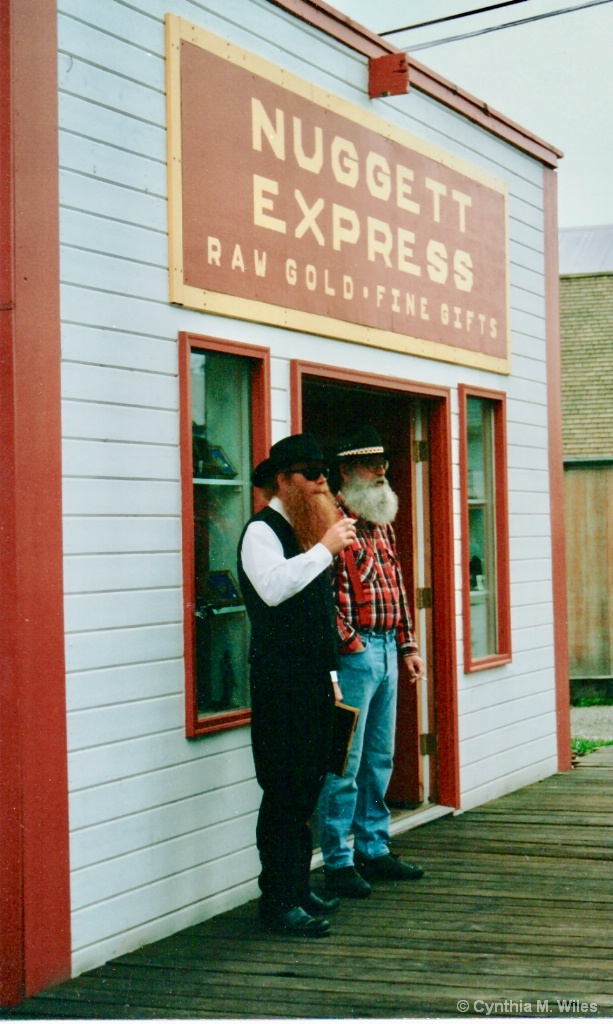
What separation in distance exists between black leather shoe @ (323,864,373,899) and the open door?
173 cm

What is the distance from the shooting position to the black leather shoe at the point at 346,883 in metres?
5.67

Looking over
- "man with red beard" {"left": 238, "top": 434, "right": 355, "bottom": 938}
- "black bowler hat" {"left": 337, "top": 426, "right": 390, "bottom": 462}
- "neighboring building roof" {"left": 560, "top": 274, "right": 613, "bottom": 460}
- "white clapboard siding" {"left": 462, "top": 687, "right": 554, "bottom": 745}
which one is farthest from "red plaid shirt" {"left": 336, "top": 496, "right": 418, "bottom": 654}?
"neighboring building roof" {"left": 560, "top": 274, "right": 613, "bottom": 460}

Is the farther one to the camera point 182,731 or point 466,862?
point 466,862

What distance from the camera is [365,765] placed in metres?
6.04

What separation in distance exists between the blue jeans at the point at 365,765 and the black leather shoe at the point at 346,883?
0.03m

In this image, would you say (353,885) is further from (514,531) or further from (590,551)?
(590,551)

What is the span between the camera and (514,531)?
844 centimetres

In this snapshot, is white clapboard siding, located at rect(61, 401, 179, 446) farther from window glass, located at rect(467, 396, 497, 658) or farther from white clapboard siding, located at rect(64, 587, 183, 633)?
window glass, located at rect(467, 396, 497, 658)

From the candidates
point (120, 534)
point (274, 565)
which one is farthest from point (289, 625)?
point (120, 534)

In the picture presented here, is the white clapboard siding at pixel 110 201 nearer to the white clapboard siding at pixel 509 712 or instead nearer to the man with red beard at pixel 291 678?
the man with red beard at pixel 291 678

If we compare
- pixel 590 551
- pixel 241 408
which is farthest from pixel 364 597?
pixel 590 551

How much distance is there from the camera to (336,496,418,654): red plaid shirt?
5.82 metres

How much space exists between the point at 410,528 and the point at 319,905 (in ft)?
8.69

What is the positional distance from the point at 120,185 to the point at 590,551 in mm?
11776
